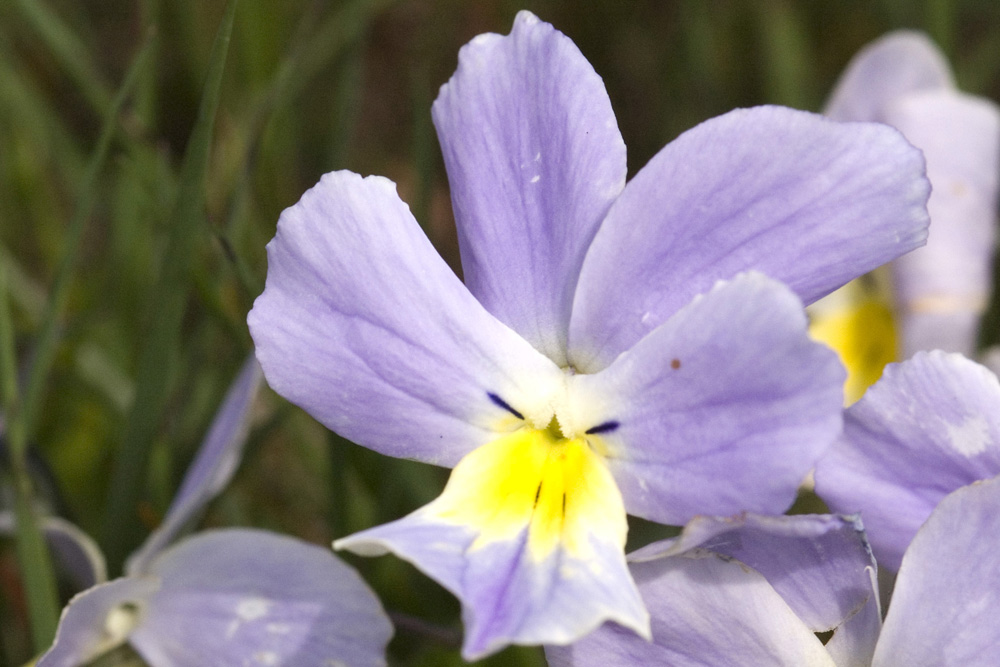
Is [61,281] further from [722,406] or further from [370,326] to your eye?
[722,406]

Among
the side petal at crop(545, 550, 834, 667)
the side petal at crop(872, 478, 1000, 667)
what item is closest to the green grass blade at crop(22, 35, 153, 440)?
the side petal at crop(545, 550, 834, 667)

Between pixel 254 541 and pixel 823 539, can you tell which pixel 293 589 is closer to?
pixel 254 541

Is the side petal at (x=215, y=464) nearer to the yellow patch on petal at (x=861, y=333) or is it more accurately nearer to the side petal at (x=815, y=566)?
the side petal at (x=815, y=566)

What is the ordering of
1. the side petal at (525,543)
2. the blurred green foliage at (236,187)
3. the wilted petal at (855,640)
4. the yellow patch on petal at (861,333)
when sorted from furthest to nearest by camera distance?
the yellow patch on petal at (861,333), the blurred green foliage at (236,187), the wilted petal at (855,640), the side petal at (525,543)

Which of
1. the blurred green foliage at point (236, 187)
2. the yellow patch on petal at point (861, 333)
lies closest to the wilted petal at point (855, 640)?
the blurred green foliage at point (236, 187)

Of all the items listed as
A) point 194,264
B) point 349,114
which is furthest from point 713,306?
point 349,114

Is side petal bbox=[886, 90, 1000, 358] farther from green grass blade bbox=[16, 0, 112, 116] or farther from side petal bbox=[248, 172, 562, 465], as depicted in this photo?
green grass blade bbox=[16, 0, 112, 116]
